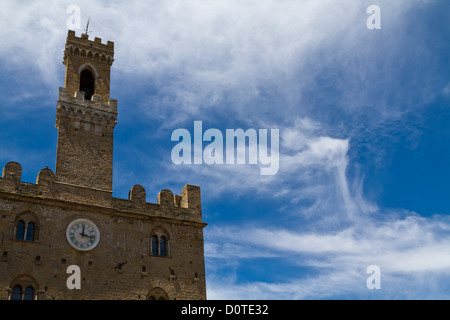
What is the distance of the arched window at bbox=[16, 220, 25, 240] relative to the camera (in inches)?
1141

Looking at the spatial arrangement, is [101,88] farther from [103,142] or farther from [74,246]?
[74,246]

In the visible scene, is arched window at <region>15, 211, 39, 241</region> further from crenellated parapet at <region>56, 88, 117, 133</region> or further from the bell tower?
crenellated parapet at <region>56, 88, 117, 133</region>

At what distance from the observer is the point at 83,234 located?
30.6m

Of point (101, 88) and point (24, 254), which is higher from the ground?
point (101, 88)

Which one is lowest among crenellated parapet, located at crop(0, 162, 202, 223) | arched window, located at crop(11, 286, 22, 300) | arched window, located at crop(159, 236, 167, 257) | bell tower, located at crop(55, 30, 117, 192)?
arched window, located at crop(11, 286, 22, 300)

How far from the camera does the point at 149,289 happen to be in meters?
31.1

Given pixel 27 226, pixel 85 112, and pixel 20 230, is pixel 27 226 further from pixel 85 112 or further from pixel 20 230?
pixel 85 112

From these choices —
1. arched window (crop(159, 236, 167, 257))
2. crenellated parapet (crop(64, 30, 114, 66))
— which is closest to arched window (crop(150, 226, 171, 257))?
arched window (crop(159, 236, 167, 257))

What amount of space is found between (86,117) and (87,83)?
12.8 ft

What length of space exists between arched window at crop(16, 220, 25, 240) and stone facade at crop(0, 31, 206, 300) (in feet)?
0.17

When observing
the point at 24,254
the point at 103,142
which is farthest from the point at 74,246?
the point at 103,142

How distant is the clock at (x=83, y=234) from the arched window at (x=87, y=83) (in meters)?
10.3
